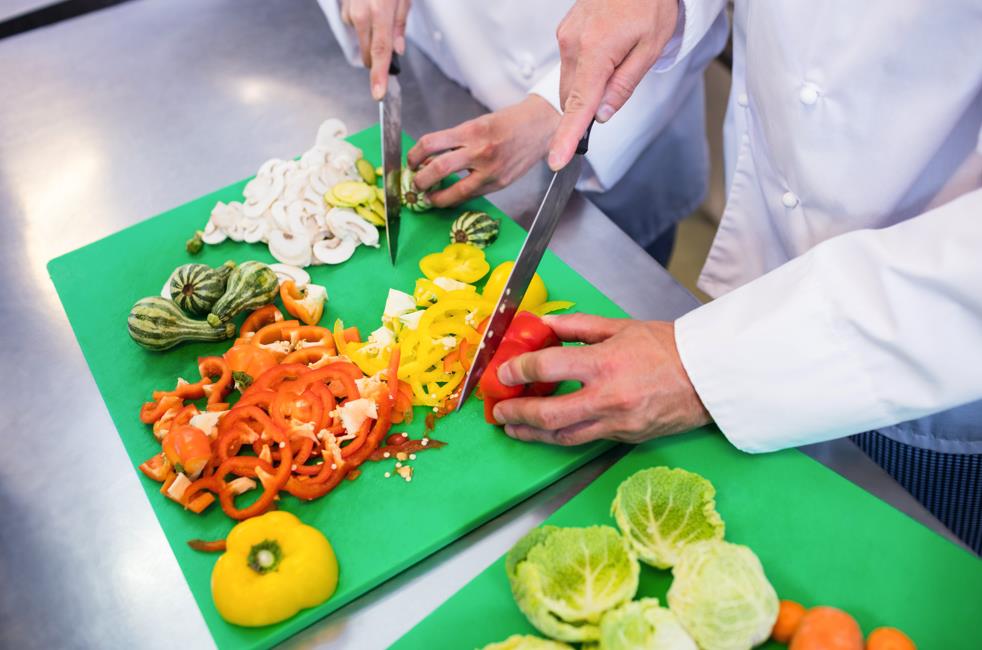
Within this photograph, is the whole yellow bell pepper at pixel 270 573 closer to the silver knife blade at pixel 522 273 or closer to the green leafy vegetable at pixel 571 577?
the green leafy vegetable at pixel 571 577

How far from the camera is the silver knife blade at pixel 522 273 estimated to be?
1.53 metres

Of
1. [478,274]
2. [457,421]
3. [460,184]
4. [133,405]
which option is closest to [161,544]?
[133,405]

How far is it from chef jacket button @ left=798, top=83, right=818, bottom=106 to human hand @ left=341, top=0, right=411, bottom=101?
90cm

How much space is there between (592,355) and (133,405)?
0.92m

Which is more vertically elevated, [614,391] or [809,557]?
[614,391]

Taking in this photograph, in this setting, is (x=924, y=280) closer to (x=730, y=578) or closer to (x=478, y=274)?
(x=730, y=578)

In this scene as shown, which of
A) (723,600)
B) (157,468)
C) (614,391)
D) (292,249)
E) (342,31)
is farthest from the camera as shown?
(342,31)

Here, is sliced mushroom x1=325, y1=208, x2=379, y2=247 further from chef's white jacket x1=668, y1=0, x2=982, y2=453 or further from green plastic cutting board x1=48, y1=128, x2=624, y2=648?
chef's white jacket x1=668, y1=0, x2=982, y2=453

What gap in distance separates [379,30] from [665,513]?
1.33 meters

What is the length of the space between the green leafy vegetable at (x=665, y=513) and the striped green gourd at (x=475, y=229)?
2.36ft

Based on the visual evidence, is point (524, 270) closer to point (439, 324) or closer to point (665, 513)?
point (439, 324)

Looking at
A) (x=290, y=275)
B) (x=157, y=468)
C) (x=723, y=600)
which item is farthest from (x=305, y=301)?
(x=723, y=600)

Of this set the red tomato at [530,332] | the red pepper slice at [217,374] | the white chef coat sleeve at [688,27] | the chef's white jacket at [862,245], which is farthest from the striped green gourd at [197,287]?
the white chef coat sleeve at [688,27]

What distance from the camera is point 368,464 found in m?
1.54
